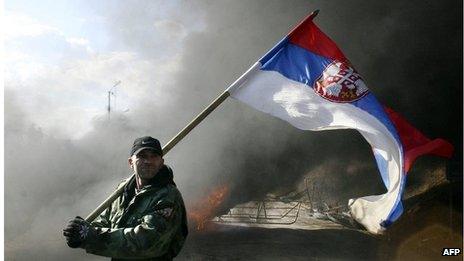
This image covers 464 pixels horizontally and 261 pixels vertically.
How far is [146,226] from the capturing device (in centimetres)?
227

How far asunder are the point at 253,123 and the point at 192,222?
139 centimetres

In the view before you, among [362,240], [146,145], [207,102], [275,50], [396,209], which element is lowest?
[362,240]

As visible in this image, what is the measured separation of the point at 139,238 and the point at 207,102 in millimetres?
4031

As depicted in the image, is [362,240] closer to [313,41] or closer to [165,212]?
[313,41]

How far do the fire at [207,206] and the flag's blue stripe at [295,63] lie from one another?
290 cm

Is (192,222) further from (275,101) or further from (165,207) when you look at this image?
(165,207)

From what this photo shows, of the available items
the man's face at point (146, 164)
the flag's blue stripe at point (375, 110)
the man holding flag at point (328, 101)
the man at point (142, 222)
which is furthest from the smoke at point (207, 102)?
the man's face at point (146, 164)

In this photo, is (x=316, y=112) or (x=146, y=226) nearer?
(x=146, y=226)

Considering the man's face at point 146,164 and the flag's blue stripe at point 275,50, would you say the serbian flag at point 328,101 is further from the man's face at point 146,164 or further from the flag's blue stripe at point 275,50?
the man's face at point 146,164

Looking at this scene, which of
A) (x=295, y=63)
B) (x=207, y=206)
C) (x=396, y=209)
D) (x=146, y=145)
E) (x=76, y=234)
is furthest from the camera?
(x=207, y=206)

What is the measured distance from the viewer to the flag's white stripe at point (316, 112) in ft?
10.9

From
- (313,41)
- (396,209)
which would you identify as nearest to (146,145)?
(313,41)

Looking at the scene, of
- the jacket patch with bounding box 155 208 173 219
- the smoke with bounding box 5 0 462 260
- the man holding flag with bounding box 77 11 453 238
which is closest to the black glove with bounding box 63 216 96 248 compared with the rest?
the jacket patch with bounding box 155 208 173 219

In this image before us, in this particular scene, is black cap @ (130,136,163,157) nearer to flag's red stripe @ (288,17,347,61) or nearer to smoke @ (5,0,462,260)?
flag's red stripe @ (288,17,347,61)
